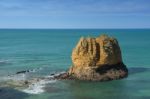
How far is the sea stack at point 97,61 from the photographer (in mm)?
68750

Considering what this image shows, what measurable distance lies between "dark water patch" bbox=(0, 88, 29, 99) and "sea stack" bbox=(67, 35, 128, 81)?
Answer: 1297 cm

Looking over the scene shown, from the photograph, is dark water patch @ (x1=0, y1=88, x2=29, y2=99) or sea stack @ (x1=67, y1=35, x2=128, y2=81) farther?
sea stack @ (x1=67, y1=35, x2=128, y2=81)

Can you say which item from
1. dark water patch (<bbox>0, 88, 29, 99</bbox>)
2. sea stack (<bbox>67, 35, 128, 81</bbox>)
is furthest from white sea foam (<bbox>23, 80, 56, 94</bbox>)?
sea stack (<bbox>67, 35, 128, 81</bbox>)

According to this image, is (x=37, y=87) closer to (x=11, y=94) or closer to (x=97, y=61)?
Answer: (x=11, y=94)

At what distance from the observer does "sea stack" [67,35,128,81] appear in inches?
2707

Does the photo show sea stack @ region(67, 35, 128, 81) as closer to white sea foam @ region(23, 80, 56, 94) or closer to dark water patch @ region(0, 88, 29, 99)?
white sea foam @ region(23, 80, 56, 94)

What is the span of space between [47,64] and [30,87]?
25.0m

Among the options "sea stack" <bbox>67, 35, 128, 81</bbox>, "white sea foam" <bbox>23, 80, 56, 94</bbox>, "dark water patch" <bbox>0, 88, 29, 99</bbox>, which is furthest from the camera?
"sea stack" <bbox>67, 35, 128, 81</bbox>

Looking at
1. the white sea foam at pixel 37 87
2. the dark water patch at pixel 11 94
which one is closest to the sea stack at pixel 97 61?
the white sea foam at pixel 37 87

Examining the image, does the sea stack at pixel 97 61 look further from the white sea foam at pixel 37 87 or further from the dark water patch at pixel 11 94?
the dark water patch at pixel 11 94

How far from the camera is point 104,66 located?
70.2 m

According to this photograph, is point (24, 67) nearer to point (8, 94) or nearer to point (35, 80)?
point (35, 80)

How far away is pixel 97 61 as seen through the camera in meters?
70.3

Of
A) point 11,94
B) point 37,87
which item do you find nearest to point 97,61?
point 37,87
